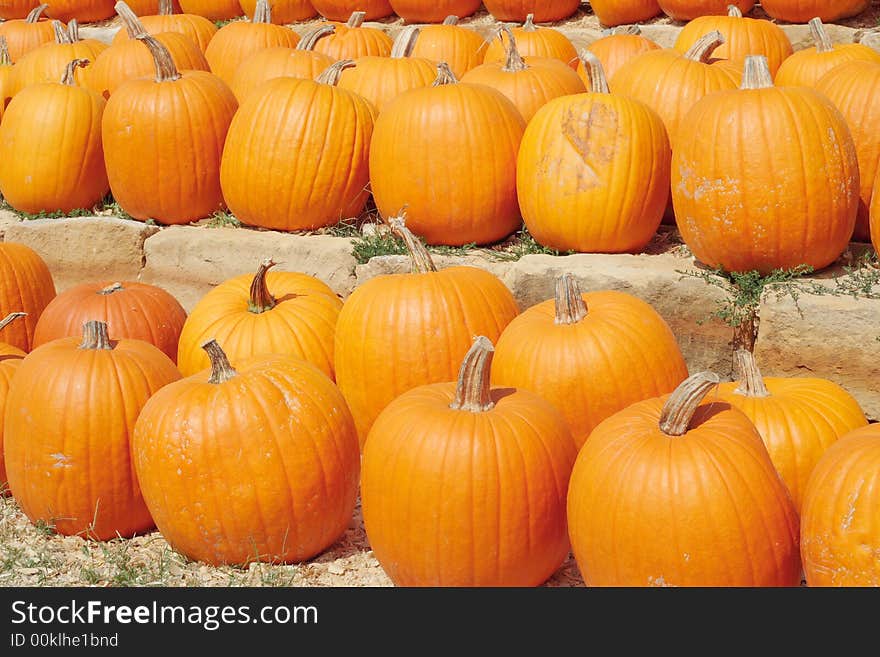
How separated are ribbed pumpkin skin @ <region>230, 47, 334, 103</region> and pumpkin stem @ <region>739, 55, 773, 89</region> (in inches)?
105

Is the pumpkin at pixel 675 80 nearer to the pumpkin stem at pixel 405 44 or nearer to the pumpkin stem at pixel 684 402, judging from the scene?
the pumpkin stem at pixel 405 44

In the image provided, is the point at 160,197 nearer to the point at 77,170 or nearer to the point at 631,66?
the point at 77,170

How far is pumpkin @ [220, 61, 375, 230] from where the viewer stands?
532cm

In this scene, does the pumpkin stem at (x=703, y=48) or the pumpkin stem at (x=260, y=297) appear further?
the pumpkin stem at (x=703, y=48)

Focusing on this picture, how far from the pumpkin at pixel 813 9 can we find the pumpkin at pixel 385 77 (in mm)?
2290

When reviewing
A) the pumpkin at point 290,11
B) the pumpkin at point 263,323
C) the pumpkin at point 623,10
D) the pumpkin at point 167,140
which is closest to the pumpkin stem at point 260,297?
the pumpkin at point 263,323

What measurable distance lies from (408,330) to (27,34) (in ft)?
19.1

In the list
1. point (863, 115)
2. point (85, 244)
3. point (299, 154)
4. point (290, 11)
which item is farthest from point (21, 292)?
point (290, 11)

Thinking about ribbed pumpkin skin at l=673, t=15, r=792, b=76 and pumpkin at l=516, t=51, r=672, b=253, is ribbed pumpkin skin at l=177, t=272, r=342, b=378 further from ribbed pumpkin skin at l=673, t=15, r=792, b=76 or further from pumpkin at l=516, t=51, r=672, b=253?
ribbed pumpkin skin at l=673, t=15, r=792, b=76

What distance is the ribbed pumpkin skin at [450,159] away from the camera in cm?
496

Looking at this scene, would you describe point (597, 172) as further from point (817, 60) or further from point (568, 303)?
point (817, 60)

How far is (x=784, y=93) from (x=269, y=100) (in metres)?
2.33

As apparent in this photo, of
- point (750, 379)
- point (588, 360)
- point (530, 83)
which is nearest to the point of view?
point (750, 379)

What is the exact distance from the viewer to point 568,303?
3762mm
